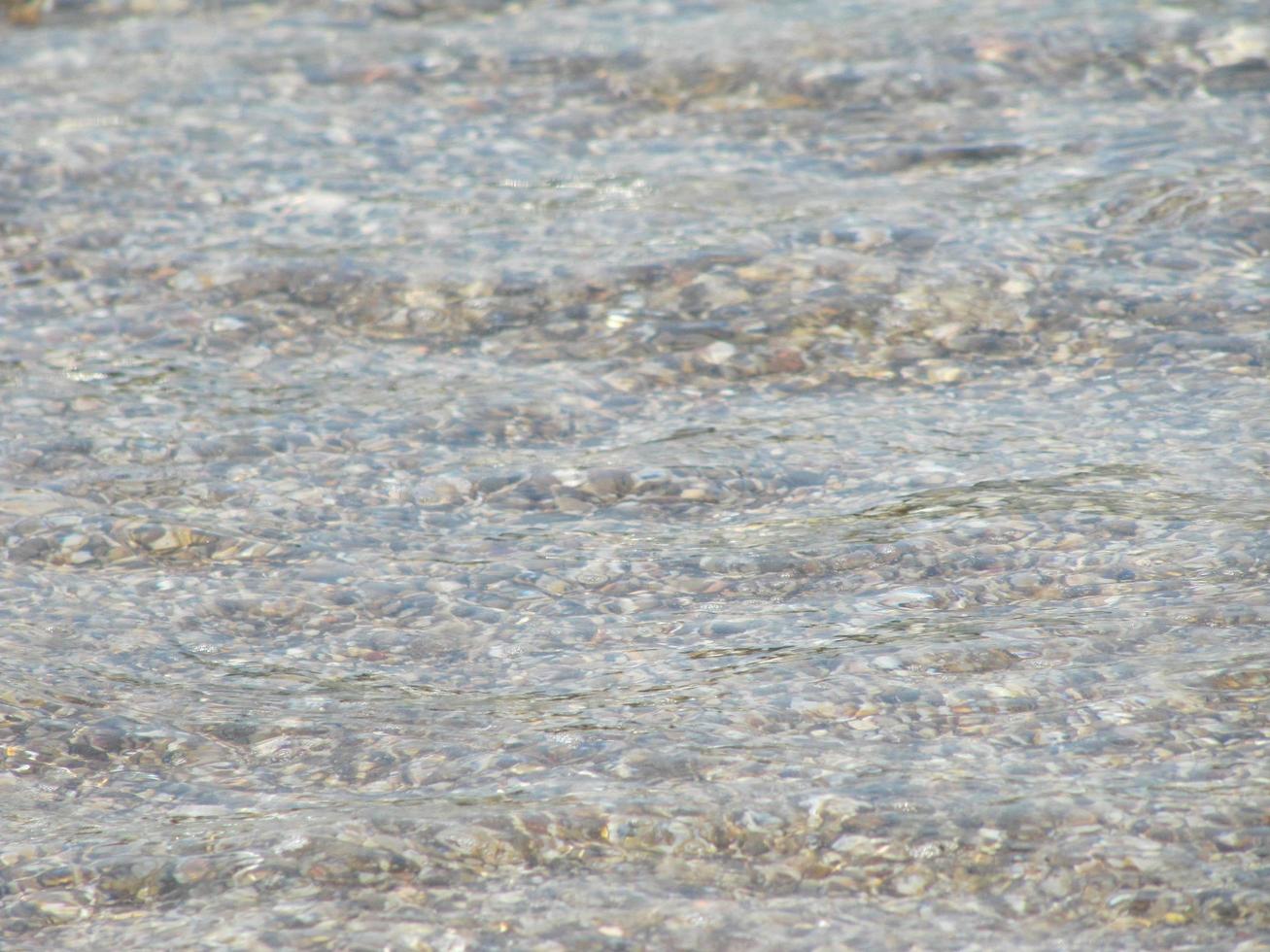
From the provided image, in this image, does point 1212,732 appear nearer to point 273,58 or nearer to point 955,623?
point 955,623

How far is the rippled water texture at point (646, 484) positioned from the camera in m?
3.92

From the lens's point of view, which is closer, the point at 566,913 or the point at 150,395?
the point at 566,913

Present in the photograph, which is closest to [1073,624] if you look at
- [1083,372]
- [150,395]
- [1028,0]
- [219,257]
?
[1083,372]

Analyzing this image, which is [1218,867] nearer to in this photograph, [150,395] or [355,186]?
[150,395]

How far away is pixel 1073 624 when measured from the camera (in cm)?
476

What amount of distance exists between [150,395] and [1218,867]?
473cm

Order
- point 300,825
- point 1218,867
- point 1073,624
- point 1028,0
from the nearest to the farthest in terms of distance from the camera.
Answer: point 1218,867 < point 300,825 < point 1073,624 < point 1028,0

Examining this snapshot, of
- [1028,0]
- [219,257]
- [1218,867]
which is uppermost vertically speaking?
[1028,0]

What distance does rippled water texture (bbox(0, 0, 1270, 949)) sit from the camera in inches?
154

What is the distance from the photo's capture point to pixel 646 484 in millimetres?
5844

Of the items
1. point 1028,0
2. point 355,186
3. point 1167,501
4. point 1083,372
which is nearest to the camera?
point 1167,501

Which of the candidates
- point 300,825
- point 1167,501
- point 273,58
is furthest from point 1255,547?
point 273,58

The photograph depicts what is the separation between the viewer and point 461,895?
151 inches

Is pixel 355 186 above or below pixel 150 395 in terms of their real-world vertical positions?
above
